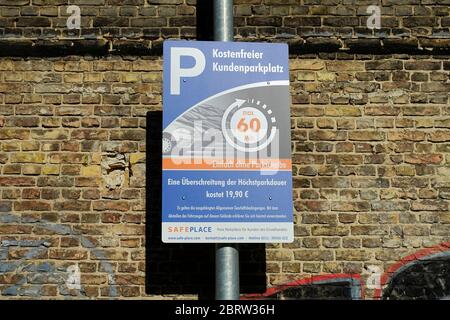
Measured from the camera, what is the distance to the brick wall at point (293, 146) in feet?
15.8

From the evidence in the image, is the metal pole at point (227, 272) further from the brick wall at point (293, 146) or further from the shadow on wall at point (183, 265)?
the brick wall at point (293, 146)

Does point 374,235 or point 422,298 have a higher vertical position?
point 374,235

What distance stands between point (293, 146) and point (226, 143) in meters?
0.66

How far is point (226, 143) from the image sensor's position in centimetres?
462

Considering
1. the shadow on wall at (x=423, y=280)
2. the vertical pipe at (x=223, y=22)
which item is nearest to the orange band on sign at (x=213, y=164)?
the vertical pipe at (x=223, y=22)

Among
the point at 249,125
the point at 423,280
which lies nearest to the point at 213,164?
the point at 249,125

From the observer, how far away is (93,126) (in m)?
4.98

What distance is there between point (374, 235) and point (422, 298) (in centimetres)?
59

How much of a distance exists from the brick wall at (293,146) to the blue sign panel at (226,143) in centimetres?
39

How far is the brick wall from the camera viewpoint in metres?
4.83

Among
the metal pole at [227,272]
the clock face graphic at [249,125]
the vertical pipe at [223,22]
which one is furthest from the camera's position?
the vertical pipe at [223,22]

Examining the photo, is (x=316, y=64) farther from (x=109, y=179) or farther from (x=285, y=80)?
(x=109, y=179)

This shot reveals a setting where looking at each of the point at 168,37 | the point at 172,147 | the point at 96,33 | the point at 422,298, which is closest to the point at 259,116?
the point at 172,147
